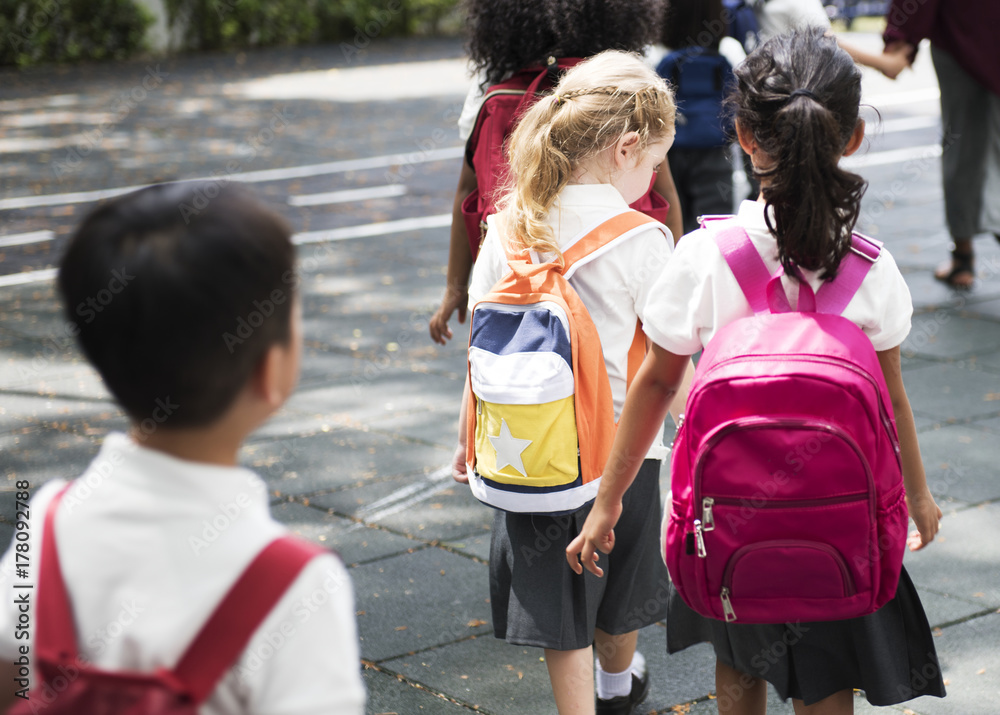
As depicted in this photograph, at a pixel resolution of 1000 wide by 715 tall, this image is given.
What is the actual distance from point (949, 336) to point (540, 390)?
453 cm

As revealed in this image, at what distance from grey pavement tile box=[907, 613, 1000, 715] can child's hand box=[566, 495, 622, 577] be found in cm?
116

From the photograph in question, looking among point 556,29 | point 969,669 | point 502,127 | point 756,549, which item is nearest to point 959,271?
point 969,669

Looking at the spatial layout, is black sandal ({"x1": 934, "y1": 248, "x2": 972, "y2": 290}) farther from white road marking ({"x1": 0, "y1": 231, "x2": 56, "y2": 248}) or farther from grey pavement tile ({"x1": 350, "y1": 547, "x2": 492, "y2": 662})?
white road marking ({"x1": 0, "y1": 231, "x2": 56, "y2": 248})

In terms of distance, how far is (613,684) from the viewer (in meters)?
2.80

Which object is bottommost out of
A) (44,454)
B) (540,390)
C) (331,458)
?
(331,458)

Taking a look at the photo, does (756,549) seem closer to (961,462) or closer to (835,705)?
(835,705)

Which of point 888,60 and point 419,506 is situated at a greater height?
point 888,60

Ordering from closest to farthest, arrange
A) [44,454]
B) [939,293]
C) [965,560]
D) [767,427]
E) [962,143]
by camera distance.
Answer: [767,427]
[965,560]
[44,454]
[962,143]
[939,293]

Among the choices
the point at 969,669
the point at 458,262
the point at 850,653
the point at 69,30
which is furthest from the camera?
the point at 69,30

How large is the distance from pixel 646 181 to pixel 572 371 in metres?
0.56

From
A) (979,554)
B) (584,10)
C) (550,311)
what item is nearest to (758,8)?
(584,10)

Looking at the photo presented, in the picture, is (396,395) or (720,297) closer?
(720,297)

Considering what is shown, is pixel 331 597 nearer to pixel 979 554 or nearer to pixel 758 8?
pixel 979 554

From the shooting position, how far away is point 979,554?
3.73 metres
